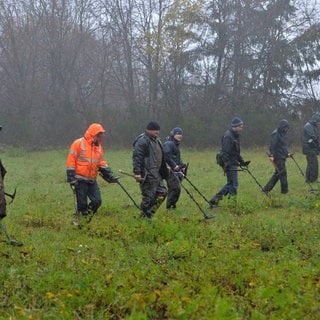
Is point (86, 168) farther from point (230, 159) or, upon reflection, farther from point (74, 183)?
point (230, 159)

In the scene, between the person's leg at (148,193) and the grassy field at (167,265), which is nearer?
the grassy field at (167,265)

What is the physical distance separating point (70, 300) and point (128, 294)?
529 millimetres

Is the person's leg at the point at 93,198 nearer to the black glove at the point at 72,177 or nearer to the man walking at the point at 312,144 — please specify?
the black glove at the point at 72,177

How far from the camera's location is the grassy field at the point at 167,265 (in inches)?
172

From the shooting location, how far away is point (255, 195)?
1251 centimetres

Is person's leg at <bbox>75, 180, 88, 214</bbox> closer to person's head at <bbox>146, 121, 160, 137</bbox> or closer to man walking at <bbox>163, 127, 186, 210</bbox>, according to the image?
person's head at <bbox>146, 121, 160, 137</bbox>

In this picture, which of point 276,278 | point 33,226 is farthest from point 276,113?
point 276,278

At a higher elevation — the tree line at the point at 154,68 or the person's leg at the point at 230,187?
the tree line at the point at 154,68

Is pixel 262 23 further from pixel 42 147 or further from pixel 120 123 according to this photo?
pixel 42 147

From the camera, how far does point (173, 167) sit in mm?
10195

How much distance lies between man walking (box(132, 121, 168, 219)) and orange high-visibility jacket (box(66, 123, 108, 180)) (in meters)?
0.75

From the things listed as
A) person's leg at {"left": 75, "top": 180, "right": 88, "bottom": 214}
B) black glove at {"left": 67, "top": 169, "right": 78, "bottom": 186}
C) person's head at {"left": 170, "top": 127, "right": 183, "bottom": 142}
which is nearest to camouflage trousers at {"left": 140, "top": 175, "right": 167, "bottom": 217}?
person's leg at {"left": 75, "top": 180, "right": 88, "bottom": 214}

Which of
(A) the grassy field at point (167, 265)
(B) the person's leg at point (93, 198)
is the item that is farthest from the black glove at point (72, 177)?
(A) the grassy field at point (167, 265)

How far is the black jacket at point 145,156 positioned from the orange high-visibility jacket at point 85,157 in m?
0.76
